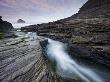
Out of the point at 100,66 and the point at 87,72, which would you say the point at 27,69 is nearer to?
the point at 87,72

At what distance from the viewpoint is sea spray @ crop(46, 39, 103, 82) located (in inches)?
448

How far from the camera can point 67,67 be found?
13633 mm

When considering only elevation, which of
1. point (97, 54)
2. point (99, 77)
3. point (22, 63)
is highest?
point (22, 63)

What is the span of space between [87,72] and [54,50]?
7967 mm

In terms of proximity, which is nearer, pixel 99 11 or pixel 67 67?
pixel 67 67

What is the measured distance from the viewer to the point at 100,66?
516 inches

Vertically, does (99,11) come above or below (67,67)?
above

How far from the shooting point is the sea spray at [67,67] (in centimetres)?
1138

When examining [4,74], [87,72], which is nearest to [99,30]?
[87,72]

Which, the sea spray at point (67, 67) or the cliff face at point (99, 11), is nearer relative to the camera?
the sea spray at point (67, 67)

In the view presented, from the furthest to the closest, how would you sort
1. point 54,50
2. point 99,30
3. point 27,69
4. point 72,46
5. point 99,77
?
point 54,50
point 72,46
point 99,30
point 99,77
point 27,69

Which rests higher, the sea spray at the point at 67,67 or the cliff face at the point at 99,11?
the cliff face at the point at 99,11

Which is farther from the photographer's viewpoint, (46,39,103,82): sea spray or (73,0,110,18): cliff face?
(73,0,110,18): cliff face

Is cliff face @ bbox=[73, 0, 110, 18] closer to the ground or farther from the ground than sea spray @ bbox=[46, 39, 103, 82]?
farther from the ground
